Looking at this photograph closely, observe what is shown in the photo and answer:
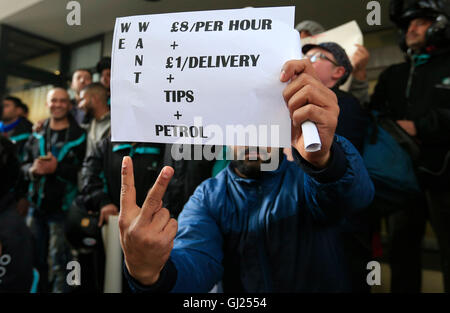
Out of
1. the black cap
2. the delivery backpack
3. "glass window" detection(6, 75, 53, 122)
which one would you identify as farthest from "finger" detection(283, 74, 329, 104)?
"glass window" detection(6, 75, 53, 122)

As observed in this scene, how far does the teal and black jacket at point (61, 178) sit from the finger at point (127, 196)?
1258 millimetres

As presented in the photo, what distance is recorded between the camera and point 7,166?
1.12 meters

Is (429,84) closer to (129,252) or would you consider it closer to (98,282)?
(129,252)

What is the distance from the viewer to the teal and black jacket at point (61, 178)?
1.74 m

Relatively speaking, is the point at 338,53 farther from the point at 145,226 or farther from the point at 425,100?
the point at 145,226

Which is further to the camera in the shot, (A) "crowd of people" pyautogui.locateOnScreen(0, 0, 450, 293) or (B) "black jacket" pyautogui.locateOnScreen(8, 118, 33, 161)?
(B) "black jacket" pyautogui.locateOnScreen(8, 118, 33, 161)

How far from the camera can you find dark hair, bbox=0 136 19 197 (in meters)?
1.10


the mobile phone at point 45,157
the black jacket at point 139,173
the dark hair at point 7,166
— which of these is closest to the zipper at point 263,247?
the black jacket at point 139,173

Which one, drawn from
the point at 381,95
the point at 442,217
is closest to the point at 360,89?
the point at 381,95

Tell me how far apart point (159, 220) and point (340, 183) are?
1.16 feet

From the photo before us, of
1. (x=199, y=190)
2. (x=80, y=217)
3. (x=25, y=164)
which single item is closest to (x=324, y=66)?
(x=199, y=190)

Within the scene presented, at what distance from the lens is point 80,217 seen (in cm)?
131

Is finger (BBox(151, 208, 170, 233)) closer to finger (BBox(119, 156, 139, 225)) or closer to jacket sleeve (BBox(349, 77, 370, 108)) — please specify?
finger (BBox(119, 156, 139, 225))

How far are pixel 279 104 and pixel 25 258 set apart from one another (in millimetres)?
1049
